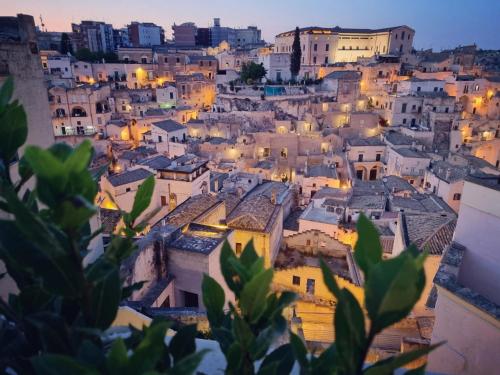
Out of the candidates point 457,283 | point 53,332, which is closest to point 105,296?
point 53,332

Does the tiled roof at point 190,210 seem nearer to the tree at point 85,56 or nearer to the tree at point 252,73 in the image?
the tree at point 252,73

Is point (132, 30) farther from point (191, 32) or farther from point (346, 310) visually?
point (346, 310)

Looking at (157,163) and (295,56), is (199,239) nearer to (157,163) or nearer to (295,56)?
(157,163)

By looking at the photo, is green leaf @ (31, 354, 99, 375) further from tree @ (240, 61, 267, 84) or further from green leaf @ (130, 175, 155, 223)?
tree @ (240, 61, 267, 84)

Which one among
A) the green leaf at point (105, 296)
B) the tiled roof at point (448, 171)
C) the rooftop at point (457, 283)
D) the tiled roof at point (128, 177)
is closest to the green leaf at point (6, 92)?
the green leaf at point (105, 296)

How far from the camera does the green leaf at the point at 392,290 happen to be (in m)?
1.10

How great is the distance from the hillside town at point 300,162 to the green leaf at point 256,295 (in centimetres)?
23

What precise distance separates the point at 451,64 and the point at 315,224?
135 feet

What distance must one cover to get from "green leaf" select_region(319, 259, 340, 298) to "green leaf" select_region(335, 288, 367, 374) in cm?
2

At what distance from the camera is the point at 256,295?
1.43m

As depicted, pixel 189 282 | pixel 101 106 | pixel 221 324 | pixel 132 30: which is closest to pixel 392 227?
pixel 189 282

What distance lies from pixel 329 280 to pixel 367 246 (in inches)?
8.4

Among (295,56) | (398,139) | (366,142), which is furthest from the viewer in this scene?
(295,56)

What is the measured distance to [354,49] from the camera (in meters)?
60.4
